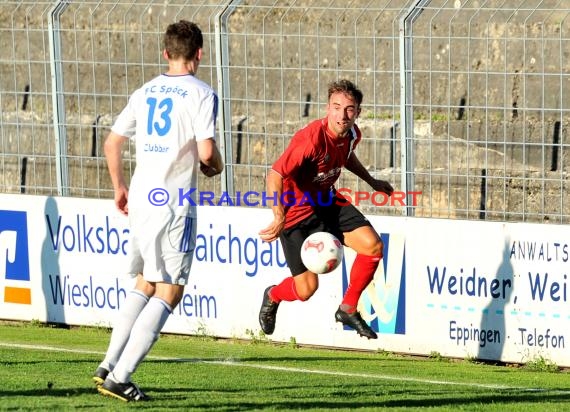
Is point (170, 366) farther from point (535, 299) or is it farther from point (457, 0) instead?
point (457, 0)

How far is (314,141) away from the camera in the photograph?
10109 mm

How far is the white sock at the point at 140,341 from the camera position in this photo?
7.27 m

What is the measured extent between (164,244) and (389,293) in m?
4.75

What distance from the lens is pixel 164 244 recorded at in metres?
7.48

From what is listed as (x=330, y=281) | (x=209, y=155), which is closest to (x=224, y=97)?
(x=330, y=281)

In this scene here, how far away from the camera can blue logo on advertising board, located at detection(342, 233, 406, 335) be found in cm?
1184

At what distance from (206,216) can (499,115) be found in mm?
3032

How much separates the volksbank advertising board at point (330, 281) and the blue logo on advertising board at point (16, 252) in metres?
0.01

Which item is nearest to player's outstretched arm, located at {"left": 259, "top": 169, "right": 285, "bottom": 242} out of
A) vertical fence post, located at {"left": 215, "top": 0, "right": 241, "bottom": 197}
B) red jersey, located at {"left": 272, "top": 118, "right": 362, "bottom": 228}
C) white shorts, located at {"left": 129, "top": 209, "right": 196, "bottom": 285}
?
red jersey, located at {"left": 272, "top": 118, "right": 362, "bottom": 228}

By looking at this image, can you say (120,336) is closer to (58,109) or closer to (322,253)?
(322,253)

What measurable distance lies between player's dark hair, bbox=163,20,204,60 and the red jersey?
258cm

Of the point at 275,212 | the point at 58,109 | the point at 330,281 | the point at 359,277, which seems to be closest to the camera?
the point at 275,212

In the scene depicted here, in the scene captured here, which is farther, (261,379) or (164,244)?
(261,379)

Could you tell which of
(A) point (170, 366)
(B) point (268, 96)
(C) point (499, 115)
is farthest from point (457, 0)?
(A) point (170, 366)
